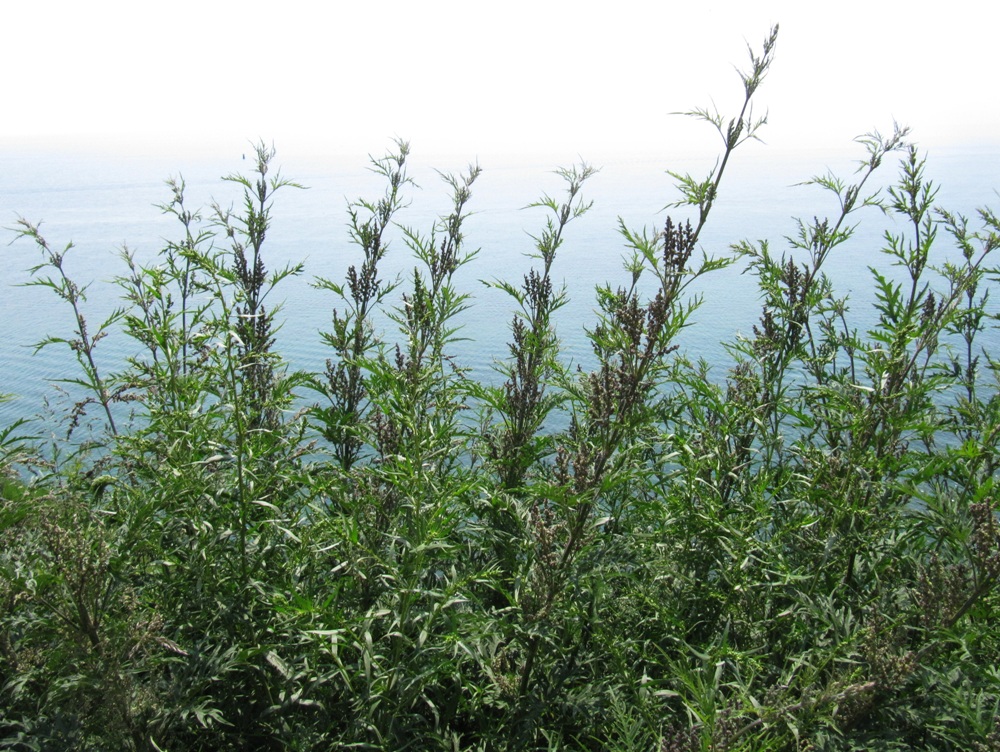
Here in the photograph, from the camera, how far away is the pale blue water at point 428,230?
40.0 feet

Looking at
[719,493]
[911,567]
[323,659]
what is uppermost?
[719,493]

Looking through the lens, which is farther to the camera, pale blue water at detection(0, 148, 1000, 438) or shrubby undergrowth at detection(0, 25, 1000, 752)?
pale blue water at detection(0, 148, 1000, 438)

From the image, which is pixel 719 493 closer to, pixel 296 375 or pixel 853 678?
pixel 853 678

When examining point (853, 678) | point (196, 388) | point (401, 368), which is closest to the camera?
point (853, 678)

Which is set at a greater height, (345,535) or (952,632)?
(345,535)

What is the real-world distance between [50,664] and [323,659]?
0.88m

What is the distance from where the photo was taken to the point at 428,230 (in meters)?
18.5

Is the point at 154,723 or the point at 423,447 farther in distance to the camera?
Result: the point at 423,447

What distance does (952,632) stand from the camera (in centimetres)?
214

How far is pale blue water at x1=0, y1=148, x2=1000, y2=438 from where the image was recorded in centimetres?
1220

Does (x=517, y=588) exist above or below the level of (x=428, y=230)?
below

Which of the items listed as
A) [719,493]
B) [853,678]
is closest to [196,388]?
[719,493]

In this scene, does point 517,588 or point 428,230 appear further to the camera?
point 428,230

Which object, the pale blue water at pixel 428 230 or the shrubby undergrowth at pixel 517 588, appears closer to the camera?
the shrubby undergrowth at pixel 517 588
